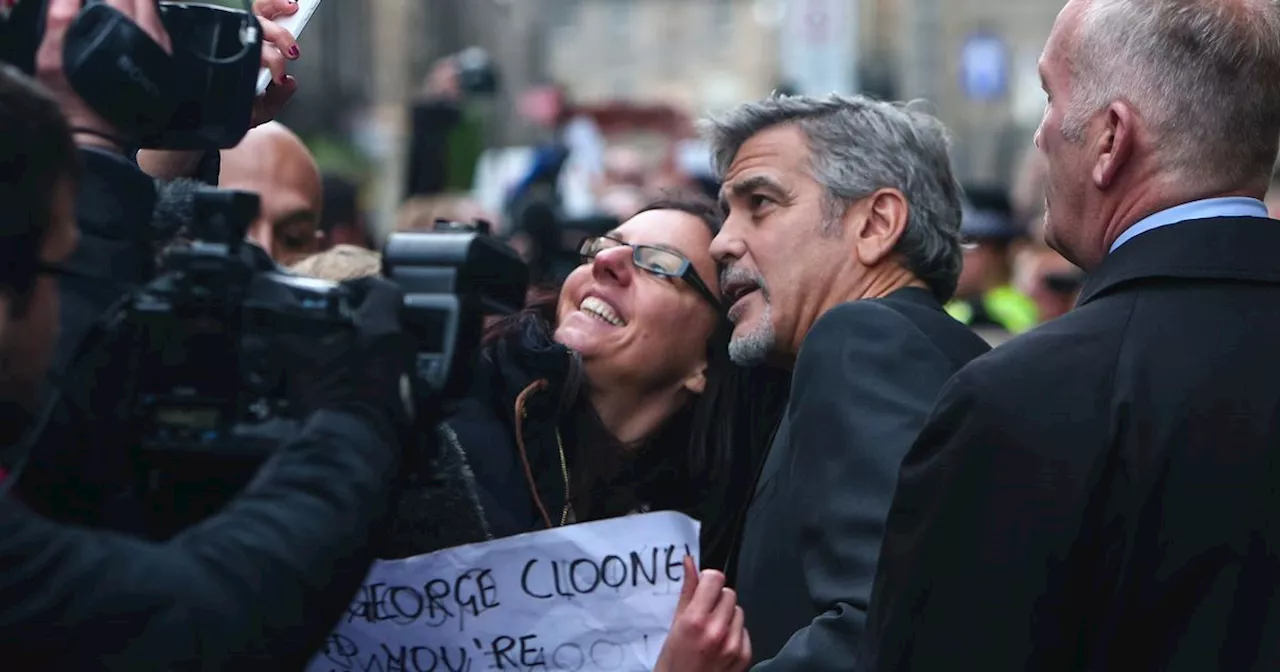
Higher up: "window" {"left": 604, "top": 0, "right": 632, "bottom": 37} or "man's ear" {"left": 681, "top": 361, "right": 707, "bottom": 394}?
"man's ear" {"left": 681, "top": 361, "right": 707, "bottom": 394}

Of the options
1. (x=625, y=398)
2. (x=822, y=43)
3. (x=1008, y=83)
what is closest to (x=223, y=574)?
(x=625, y=398)

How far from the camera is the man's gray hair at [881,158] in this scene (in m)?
3.73

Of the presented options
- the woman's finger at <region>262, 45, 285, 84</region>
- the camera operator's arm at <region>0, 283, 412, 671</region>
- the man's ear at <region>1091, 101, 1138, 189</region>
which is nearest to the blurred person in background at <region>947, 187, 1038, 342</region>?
the man's ear at <region>1091, 101, 1138, 189</region>

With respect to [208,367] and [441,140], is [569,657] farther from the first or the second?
[441,140]

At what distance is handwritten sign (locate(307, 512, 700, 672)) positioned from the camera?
295 centimetres

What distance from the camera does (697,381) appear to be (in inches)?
150

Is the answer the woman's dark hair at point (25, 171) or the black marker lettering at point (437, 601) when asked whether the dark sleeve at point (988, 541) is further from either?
the woman's dark hair at point (25, 171)

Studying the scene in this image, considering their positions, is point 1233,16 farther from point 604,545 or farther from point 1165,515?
point 604,545

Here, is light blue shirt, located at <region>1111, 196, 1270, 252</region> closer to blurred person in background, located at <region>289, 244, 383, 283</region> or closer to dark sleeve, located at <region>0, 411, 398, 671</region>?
dark sleeve, located at <region>0, 411, 398, 671</region>

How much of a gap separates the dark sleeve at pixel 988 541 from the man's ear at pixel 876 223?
124 cm

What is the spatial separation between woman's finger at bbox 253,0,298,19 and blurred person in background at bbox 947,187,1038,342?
18.2 ft

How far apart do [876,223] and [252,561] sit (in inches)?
80.4

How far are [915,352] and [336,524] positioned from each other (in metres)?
1.51

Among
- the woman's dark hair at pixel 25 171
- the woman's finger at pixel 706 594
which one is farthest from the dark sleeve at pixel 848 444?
the woman's dark hair at pixel 25 171
